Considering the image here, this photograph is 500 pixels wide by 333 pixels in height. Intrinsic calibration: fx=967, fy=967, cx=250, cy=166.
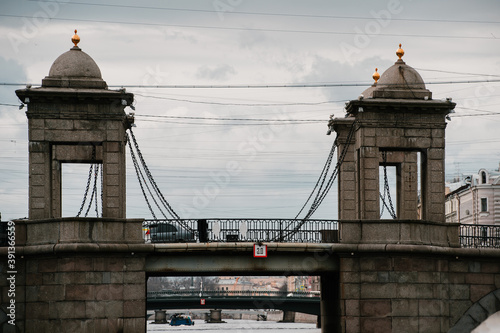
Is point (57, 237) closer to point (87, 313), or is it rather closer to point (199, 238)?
point (87, 313)

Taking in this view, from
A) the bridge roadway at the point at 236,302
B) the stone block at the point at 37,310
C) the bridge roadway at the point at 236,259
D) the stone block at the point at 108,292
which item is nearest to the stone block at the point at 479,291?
the bridge roadway at the point at 236,259

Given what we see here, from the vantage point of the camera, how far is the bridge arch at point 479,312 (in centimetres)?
3575

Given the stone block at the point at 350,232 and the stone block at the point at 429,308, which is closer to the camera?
the stone block at the point at 429,308

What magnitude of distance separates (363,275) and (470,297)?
4249 millimetres

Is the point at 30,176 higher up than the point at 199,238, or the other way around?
the point at 30,176

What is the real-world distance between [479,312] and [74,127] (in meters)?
16.4

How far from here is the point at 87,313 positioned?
111 feet

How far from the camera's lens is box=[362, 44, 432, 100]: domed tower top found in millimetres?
36625

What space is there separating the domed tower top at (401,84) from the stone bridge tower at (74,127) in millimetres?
9664

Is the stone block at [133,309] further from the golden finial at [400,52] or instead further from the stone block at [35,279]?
the golden finial at [400,52]

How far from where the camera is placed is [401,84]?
36.9m

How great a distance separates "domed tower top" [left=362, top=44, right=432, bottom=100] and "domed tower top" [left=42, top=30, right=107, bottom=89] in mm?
10456

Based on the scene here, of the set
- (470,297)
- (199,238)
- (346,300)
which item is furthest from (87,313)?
(470,297)

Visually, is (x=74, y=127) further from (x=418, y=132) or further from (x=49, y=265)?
(x=418, y=132)
